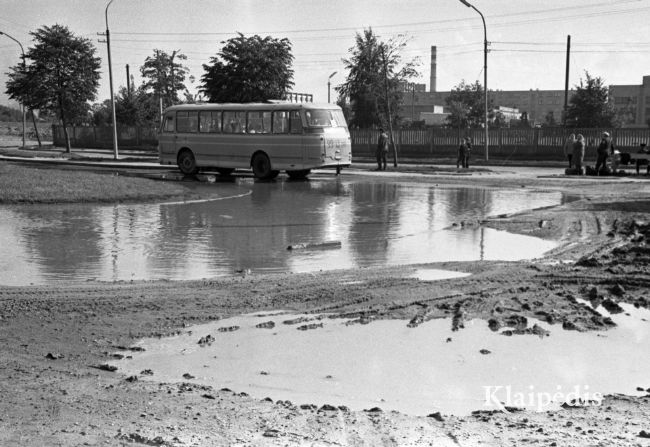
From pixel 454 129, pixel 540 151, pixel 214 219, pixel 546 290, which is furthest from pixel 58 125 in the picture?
pixel 546 290

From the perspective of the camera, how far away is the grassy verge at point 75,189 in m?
19.9

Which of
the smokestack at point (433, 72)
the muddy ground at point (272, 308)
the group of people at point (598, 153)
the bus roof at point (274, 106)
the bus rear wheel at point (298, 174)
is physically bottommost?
the bus rear wheel at point (298, 174)

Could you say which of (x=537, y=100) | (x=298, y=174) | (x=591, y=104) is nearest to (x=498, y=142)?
(x=591, y=104)

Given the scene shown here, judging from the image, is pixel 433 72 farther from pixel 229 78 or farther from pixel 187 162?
pixel 187 162

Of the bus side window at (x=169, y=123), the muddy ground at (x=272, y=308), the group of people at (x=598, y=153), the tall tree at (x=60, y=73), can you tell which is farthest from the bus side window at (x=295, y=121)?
the tall tree at (x=60, y=73)

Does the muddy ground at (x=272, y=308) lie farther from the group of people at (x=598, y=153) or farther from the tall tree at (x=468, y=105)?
the tall tree at (x=468, y=105)

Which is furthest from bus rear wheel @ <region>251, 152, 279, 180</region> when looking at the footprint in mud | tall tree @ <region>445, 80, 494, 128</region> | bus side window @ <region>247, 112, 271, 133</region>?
tall tree @ <region>445, 80, 494, 128</region>

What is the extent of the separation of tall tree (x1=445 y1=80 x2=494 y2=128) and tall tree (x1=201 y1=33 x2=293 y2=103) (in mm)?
28289

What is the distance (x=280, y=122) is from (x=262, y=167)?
1.85m

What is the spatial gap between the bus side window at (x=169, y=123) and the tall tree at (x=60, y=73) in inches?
1035

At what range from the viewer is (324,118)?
28.8m

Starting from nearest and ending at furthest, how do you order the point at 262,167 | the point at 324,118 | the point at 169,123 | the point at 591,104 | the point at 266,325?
the point at 266,325
the point at 324,118
the point at 262,167
the point at 169,123
the point at 591,104

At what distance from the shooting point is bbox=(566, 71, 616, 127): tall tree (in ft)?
194

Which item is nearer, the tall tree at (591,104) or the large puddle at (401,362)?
the large puddle at (401,362)
